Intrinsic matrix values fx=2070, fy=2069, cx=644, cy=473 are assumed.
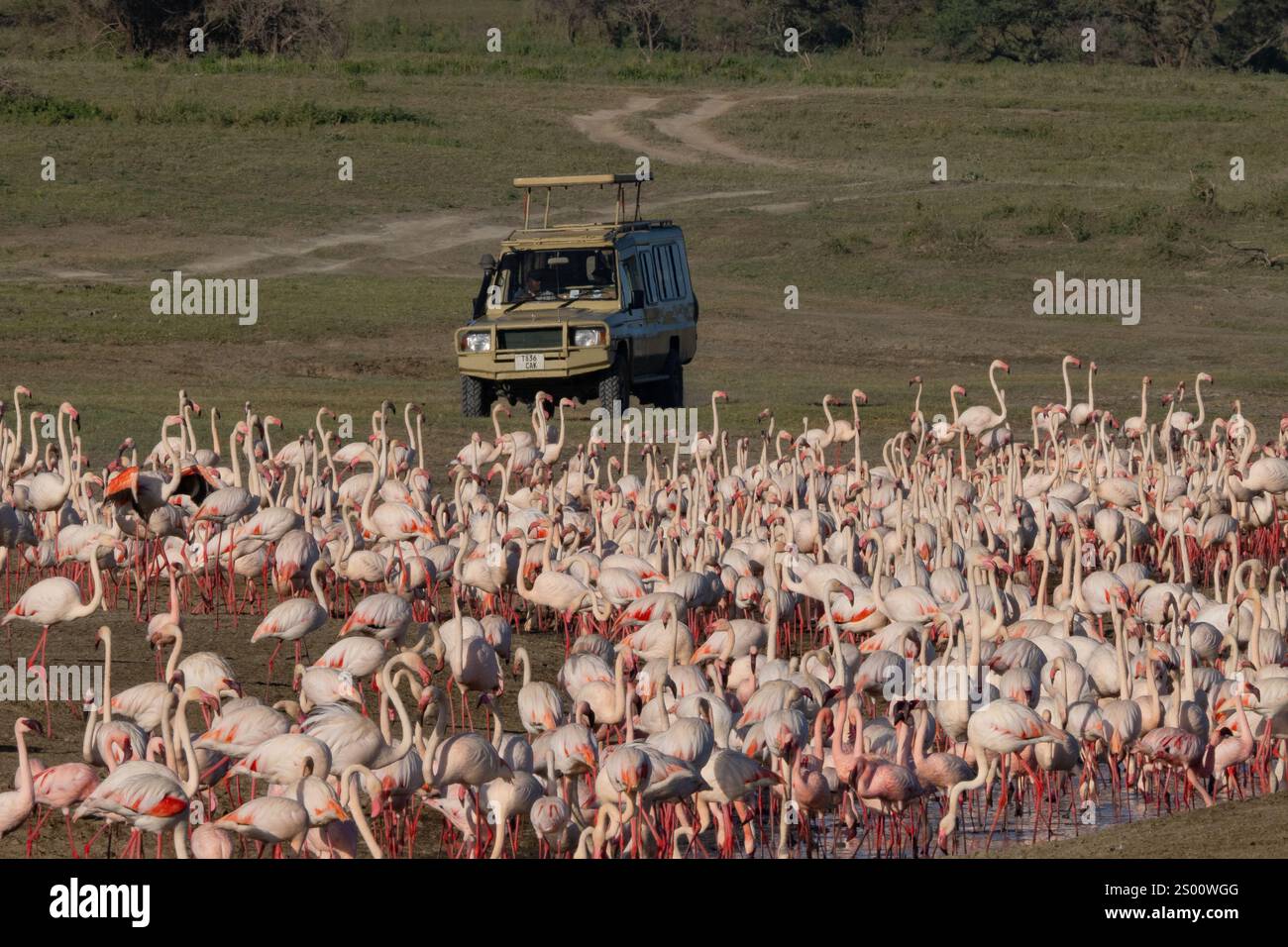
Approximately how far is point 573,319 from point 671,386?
229cm

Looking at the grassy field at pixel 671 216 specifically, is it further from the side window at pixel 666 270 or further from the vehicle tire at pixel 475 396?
the side window at pixel 666 270

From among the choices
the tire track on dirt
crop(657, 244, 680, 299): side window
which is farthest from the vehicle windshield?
the tire track on dirt

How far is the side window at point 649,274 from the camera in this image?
20.8 metres

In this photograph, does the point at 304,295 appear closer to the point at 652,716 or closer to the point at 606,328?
the point at 606,328

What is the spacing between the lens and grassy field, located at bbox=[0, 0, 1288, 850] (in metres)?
24.1

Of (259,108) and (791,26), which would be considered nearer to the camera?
(259,108)

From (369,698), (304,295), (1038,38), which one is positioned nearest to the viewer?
(369,698)

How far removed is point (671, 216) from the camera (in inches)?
1469

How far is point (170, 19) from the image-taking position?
175 feet

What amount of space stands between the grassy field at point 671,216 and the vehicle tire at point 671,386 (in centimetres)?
84

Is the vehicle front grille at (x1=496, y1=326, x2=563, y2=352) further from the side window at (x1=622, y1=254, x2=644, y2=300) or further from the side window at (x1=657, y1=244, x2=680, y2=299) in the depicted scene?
the side window at (x1=657, y1=244, x2=680, y2=299)

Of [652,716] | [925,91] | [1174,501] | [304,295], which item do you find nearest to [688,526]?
[1174,501]

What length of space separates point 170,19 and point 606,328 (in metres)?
37.2
